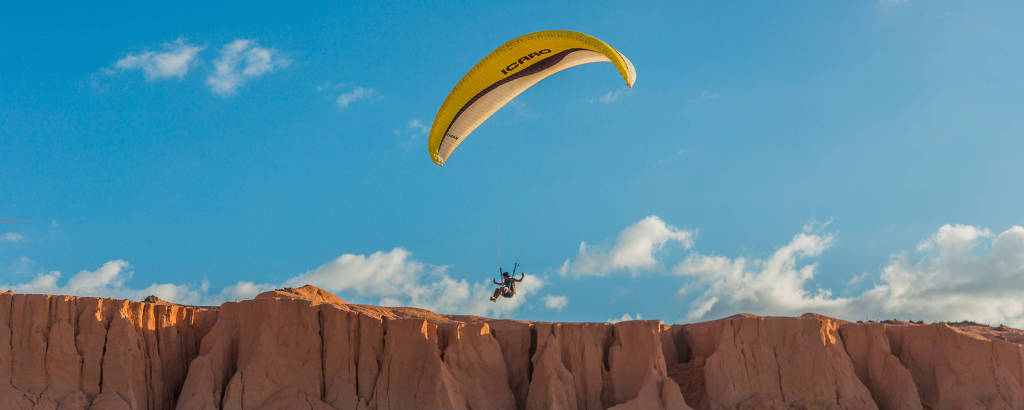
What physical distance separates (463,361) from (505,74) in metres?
9.02

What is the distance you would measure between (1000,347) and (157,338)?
26611mm

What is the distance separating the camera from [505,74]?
2920 centimetres

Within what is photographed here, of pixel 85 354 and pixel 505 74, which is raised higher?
pixel 505 74

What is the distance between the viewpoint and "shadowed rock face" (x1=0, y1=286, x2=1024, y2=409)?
28031 millimetres

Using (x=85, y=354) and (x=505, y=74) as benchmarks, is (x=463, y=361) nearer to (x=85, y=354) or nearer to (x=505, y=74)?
(x=505, y=74)

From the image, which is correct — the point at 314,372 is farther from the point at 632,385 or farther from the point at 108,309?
the point at 632,385

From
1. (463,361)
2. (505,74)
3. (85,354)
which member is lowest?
(463,361)

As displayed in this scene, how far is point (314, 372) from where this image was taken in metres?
29.4

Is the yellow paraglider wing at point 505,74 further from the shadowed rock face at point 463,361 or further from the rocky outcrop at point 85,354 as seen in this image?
the rocky outcrop at point 85,354

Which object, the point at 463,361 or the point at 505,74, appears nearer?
the point at 505,74

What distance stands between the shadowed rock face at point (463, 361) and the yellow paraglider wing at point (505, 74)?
6.15 meters

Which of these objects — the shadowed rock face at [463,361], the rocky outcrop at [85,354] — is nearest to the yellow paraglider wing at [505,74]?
the shadowed rock face at [463,361]

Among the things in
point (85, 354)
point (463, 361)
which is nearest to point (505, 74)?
point (463, 361)

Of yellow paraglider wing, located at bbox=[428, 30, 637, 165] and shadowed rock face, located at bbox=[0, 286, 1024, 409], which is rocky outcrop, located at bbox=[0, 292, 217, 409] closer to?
shadowed rock face, located at bbox=[0, 286, 1024, 409]
